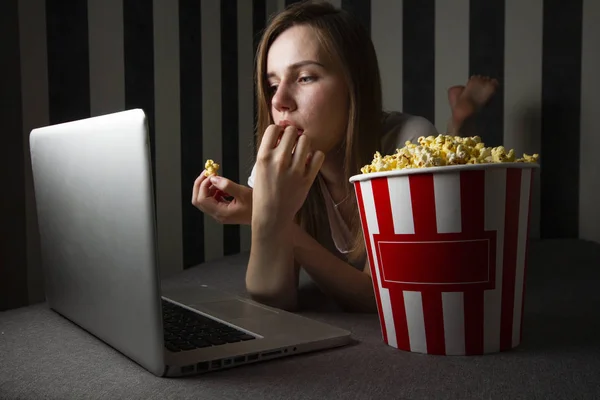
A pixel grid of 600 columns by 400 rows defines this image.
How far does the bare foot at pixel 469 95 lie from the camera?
2.39 m

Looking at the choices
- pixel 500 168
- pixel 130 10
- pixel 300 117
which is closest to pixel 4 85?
pixel 130 10

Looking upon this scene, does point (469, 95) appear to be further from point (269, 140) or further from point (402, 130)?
point (269, 140)

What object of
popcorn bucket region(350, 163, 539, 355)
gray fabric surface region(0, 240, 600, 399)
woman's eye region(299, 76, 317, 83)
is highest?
woman's eye region(299, 76, 317, 83)

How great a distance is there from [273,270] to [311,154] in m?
0.23

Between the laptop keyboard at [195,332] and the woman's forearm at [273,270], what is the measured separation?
0.56 feet

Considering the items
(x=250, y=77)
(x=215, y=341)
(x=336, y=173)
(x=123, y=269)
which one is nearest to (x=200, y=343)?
(x=215, y=341)

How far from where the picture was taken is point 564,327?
0.88m

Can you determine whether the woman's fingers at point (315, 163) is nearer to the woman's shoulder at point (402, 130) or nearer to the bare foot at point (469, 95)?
the woman's shoulder at point (402, 130)

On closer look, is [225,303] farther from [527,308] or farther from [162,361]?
[527,308]

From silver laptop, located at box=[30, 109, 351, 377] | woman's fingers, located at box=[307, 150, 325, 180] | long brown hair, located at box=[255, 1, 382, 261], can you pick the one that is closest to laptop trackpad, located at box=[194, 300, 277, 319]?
silver laptop, located at box=[30, 109, 351, 377]

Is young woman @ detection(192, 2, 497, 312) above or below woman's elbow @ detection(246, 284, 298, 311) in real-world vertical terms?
above

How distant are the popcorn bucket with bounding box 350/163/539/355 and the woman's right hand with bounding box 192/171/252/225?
414mm

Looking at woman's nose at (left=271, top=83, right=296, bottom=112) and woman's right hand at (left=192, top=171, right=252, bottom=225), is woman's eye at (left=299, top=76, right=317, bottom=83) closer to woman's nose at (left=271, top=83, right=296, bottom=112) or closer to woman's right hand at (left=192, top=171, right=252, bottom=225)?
woman's nose at (left=271, top=83, right=296, bottom=112)

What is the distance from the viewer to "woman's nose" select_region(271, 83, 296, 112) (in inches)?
47.8
